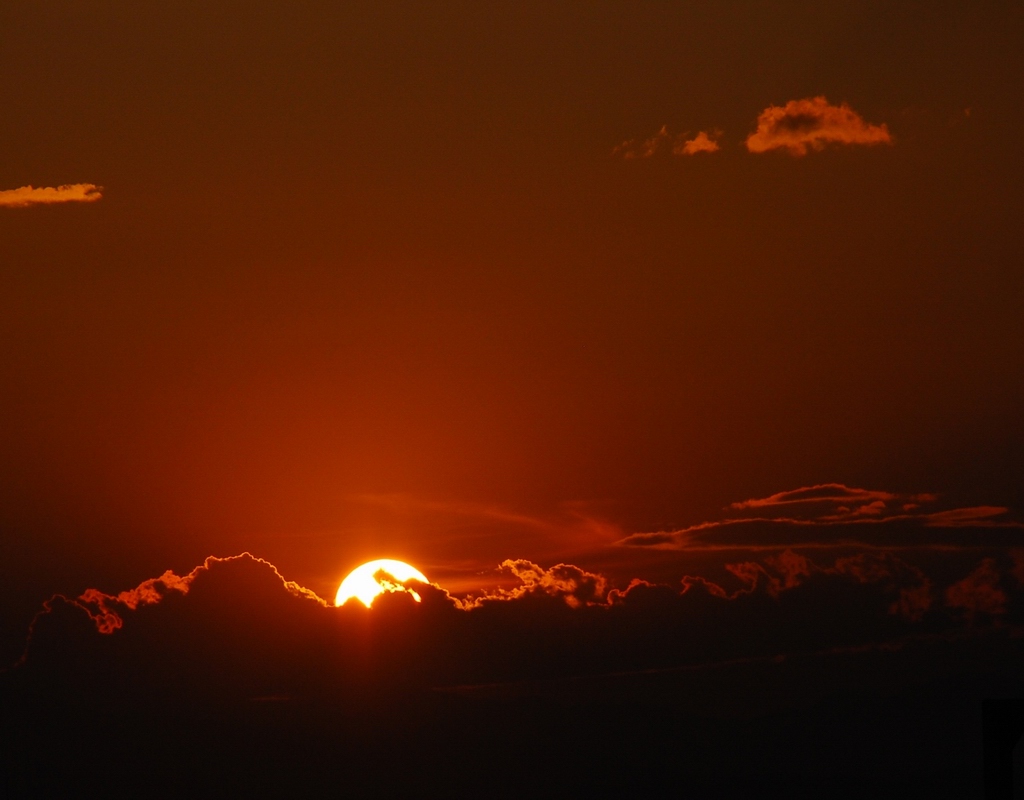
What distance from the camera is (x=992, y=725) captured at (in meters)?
22.1

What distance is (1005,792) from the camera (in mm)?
22359

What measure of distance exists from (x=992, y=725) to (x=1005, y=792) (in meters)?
1.28
